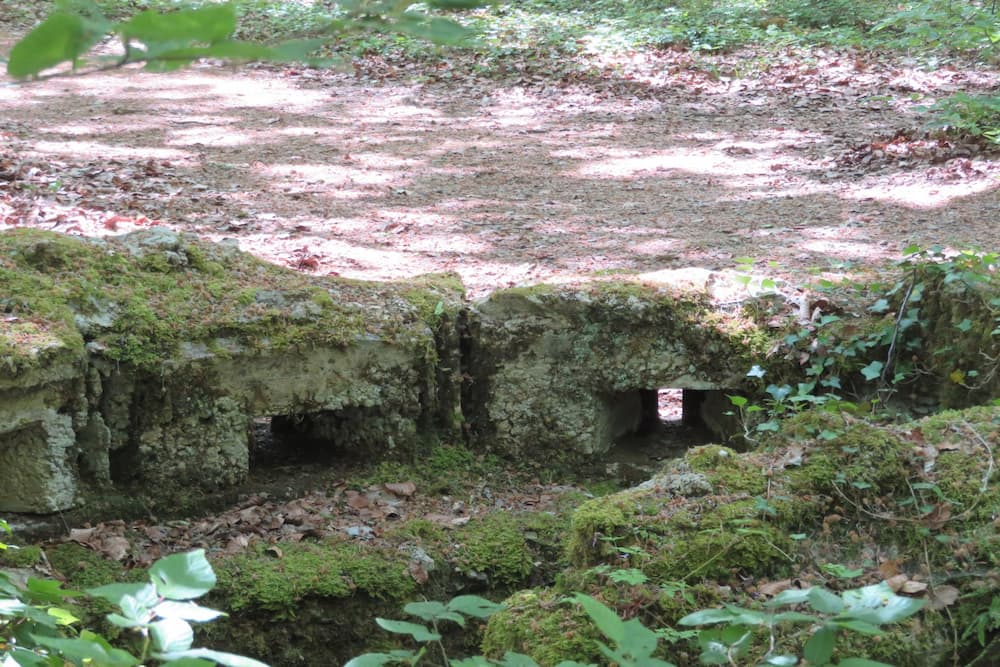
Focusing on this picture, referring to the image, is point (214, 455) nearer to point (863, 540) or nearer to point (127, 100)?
point (863, 540)

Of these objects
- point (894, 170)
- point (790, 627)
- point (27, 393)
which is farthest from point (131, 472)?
point (894, 170)

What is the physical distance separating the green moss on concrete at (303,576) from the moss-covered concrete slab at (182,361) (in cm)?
66

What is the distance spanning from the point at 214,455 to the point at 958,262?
384cm

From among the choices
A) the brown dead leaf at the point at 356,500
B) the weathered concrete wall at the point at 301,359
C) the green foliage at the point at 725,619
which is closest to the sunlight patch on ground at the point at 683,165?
the weathered concrete wall at the point at 301,359

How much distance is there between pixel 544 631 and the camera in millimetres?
Result: 2641

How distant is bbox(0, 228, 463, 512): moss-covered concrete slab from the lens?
13.8 feet

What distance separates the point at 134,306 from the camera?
4559 millimetres

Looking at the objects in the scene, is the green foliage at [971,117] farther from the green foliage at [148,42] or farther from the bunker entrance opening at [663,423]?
the green foliage at [148,42]

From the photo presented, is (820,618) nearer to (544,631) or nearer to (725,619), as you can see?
(725,619)

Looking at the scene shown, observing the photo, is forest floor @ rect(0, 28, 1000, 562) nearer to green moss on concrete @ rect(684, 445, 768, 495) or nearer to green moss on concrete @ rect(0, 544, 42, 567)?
green moss on concrete @ rect(0, 544, 42, 567)

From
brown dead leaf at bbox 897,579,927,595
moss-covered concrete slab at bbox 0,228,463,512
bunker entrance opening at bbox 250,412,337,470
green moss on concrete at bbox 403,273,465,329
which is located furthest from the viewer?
bunker entrance opening at bbox 250,412,337,470

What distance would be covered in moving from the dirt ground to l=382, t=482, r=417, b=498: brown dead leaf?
160 cm

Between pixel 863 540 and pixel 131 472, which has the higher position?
pixel 863 540

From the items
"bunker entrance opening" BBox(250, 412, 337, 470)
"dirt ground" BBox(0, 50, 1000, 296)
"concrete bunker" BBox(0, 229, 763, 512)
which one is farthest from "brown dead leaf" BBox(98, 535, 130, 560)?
"dirt ground" BBox(0, 50, 1000, 296)
